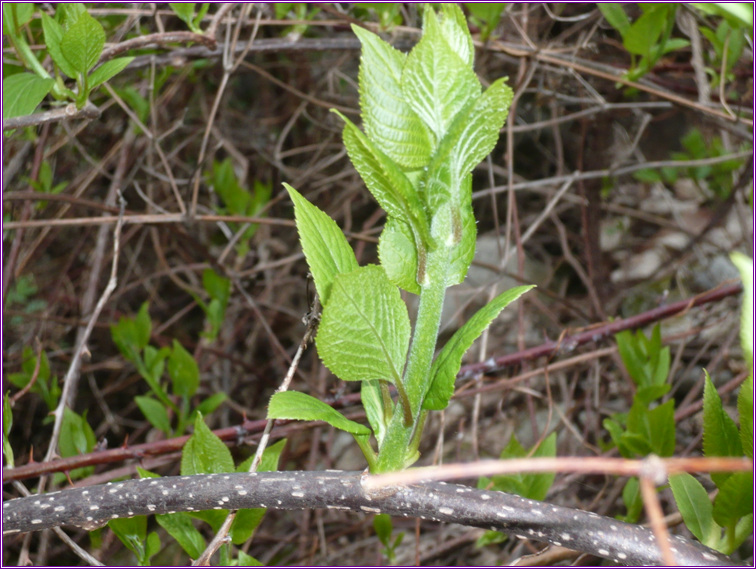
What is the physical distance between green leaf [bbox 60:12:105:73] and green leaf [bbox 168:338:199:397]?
56 cm

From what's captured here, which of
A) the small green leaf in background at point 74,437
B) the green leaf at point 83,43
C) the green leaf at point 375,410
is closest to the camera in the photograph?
the green leaf at point 375,410

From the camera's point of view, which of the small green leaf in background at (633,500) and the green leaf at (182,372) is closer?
the small green leaf in background at (633,500)

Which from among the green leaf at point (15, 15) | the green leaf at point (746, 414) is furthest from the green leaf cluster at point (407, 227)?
the green leaf at point (15, 15)

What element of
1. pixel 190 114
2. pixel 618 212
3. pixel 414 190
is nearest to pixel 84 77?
pixel 414 190

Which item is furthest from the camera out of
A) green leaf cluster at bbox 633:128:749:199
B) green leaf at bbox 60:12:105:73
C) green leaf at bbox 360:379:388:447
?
green leaf cluster at bbox 633:128:749:199

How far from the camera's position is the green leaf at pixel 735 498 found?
48 cm

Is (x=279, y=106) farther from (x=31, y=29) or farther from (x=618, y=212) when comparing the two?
(x=618, y=212)

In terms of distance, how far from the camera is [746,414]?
0.47 meters

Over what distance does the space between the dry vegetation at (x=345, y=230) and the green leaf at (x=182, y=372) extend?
0.17m

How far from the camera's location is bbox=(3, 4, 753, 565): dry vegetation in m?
1.28

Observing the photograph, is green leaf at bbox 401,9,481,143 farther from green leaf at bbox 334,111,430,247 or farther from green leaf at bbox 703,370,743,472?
green leaf at bbox 703,370,743,472

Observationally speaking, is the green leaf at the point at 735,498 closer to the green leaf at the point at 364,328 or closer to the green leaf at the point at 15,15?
the green leaf at the point at 364,328

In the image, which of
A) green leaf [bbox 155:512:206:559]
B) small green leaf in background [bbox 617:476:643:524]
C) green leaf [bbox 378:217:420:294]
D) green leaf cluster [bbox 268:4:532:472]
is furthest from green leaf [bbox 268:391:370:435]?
small green leaf in background [bbox 617:476:643:524]

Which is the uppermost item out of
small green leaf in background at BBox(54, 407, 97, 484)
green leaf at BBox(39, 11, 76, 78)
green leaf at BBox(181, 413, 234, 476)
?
green leaf at BBox(39, 11, 76, 78)
